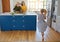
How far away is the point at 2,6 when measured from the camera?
18.7ft

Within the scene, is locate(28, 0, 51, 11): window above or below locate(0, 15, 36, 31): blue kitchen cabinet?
above

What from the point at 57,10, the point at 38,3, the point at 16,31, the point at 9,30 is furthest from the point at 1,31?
Answer: the point at 38,3

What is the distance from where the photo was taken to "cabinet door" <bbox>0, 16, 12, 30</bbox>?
4234mm

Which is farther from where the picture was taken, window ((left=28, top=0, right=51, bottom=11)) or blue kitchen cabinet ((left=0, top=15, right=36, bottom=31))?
window ((left=28, top=0, right=51, bottom=11))

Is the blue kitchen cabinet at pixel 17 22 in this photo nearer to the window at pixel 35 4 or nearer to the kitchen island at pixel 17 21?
the kitchen island at pixel 17 21

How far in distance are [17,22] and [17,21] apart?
4cm

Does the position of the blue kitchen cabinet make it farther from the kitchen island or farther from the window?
the window

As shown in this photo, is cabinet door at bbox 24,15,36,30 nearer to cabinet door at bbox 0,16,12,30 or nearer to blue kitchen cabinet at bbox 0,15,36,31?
blue kitchen cabinet at bbox 0,15,36,31

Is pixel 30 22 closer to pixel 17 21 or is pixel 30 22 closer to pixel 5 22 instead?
pixel 17 21

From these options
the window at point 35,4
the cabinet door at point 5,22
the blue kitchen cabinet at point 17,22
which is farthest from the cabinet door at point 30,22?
the window at point 35,4

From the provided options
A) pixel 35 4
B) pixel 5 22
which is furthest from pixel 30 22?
pixel 35 4

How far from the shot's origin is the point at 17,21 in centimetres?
427

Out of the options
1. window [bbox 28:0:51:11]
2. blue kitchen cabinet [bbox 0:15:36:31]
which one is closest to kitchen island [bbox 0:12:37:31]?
blue kitchen cabinet [bbox 0:15:36:31]

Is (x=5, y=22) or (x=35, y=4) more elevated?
(x=35, y=4)
